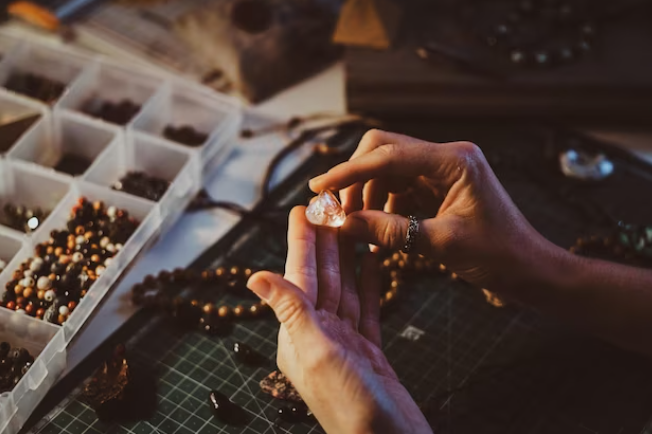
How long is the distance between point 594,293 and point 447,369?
0.99 feet

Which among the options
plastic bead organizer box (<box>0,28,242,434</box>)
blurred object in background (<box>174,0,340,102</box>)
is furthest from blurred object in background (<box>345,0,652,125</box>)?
plastic bead organizer box (<box>0,28,242,434</box>)

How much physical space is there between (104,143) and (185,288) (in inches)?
17.9

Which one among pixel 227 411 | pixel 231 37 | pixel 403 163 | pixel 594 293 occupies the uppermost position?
pixel 403 163

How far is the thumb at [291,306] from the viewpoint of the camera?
1.18 m

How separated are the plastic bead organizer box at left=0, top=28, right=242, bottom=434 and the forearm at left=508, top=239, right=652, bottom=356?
30.0 inches

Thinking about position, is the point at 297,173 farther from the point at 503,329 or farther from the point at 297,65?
the point at 503,329

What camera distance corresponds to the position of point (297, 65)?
2.20 metres

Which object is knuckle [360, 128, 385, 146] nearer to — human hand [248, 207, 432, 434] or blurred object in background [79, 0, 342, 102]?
human hand [248, 207, 432, 434]

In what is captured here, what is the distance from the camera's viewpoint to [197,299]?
1643mm

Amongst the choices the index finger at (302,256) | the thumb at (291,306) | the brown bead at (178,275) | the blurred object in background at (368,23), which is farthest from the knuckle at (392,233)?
the blurred object in background at (368,23)

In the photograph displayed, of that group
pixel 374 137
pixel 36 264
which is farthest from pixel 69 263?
pixel 374 137

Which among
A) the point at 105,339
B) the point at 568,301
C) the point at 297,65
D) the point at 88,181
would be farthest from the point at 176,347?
the point at 297,65

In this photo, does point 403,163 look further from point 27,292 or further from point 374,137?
point 27,292

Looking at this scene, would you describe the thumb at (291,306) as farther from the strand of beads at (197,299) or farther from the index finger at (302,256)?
the strand of beads at (197,299)
